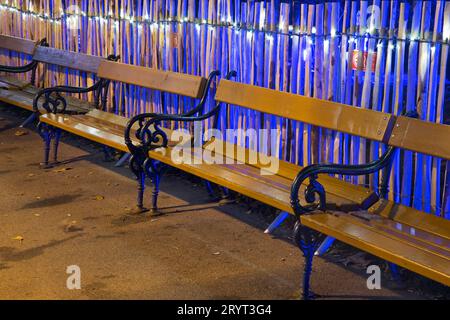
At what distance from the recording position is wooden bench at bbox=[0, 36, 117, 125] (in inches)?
345

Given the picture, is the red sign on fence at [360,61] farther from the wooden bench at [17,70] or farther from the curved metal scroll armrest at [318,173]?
the wooden bench at [17,70]

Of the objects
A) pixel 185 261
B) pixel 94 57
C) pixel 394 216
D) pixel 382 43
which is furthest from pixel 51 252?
pixel 94 57

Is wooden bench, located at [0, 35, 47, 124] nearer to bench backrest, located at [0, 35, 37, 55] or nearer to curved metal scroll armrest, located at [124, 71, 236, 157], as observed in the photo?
bench backrest, located at [0, 35, 37, 55]

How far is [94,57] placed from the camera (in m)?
8.78

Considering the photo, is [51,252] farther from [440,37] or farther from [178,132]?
[440,37]

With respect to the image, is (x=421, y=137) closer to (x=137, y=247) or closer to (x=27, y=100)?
(x=137, y=247)

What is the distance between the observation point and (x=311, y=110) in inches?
225

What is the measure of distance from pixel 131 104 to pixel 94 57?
2.43 feet

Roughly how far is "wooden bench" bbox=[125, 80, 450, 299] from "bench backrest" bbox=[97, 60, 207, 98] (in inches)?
35.8

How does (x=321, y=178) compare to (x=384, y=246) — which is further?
(x=321, y=178)

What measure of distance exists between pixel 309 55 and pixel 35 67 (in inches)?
227

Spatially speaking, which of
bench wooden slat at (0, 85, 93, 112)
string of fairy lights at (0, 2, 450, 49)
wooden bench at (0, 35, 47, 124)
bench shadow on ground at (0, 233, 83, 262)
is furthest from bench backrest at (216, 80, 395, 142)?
wooden bench at (0, 35, 47, 124)

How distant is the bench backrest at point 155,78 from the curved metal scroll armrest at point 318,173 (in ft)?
8.14

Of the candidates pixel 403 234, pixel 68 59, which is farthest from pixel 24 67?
pixel 403 234
